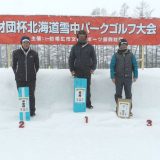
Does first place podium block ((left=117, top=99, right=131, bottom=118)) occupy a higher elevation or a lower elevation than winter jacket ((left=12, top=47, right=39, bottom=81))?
lower

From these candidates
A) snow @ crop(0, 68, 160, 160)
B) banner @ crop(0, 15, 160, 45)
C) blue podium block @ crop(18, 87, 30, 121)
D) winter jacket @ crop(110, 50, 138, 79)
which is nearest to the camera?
snow @ crop(0, 68, 160, 160)

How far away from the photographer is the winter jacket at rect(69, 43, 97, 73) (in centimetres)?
741

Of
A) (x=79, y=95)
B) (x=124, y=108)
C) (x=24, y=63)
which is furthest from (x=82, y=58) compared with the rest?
(x=124, y=108)

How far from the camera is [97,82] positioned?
8.59m

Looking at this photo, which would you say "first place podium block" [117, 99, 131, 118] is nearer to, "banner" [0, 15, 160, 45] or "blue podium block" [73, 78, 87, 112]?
"blue podium block" [73, 78, 87, 112]

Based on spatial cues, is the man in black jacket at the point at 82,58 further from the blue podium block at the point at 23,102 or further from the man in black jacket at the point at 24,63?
the blue podium block at the point at 23,102

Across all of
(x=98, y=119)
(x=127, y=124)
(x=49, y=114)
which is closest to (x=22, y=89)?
(x=49, y=114)

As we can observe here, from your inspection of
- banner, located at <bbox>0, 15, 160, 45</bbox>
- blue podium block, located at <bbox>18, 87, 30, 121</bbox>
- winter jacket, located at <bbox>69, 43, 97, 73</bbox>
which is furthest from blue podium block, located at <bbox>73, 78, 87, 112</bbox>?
banner, located at <bbox>0, 15, 160, 45</bbox>

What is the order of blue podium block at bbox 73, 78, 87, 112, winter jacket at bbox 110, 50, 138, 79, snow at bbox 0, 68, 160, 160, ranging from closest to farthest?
snow at bbox 0, 68, 160, 160, winter jacket at bbox 110, 50, 138, 79, blue podium block at bbox 73, 78, 87, 112

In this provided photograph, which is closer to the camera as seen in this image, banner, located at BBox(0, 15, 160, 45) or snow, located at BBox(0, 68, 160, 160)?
snow, located at BBox(0, 68, 160, 160)

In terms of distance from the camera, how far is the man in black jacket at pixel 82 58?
7.40 metres

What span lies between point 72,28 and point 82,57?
5.46 feet

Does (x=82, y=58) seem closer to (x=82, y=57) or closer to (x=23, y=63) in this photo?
(x=82, y=57)

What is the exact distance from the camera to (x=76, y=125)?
670cm
